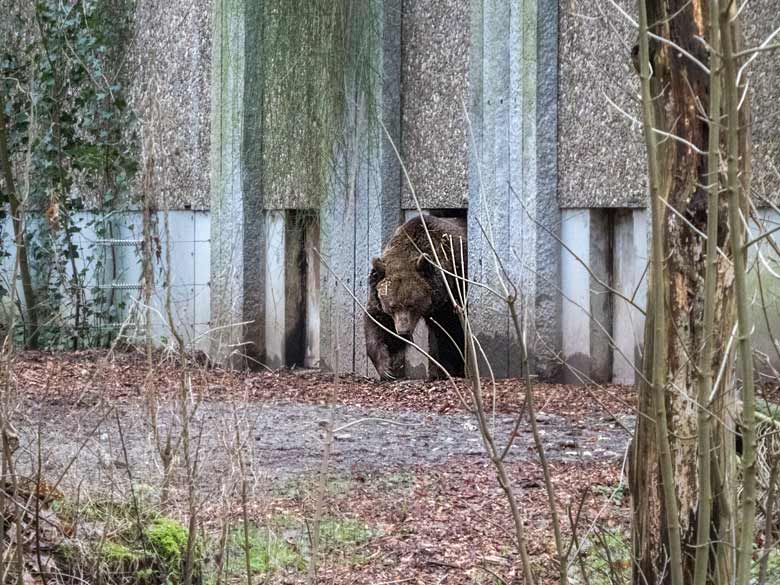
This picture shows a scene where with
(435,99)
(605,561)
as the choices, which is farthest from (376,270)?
(605,561)

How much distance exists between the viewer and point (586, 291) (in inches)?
359

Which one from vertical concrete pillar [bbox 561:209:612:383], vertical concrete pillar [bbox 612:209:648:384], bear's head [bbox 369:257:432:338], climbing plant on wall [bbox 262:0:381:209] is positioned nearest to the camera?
vertical concrete pillar [bbox 612:209:648:384]

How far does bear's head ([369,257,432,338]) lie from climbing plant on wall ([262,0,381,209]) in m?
0.82

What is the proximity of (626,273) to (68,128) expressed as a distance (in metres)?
6.02

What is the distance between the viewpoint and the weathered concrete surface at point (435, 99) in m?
10.1

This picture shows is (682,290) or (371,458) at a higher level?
(682,290)

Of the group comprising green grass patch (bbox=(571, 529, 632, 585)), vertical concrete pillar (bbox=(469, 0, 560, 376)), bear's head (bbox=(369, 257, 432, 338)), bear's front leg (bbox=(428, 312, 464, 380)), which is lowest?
green grass patch (bbox=(571, 529, 632, 585))

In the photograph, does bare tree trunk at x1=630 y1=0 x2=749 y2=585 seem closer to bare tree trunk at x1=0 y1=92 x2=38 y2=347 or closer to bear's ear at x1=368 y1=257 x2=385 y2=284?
bear's ear at x1=368 y1=257 x2=385 y2=284

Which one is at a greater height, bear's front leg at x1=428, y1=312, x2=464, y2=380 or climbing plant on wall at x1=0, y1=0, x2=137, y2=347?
climbing plant on wall at x1=0, y1=0, x2=137, y2=347

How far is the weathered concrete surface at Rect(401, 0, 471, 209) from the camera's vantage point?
397 inches

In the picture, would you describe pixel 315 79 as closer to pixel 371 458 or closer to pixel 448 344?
pixel 448 344

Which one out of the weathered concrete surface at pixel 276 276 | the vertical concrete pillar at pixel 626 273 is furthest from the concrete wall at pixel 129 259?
the vertical concrete pillar at pixel 626 273

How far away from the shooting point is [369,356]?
34.4 feet

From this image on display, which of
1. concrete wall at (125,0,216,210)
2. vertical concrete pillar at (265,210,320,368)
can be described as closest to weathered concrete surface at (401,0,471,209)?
vertical concrete pillar at (265,210,320,368)
